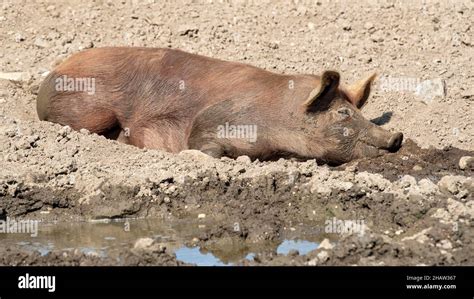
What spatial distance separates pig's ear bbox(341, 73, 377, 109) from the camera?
1373 centimetres

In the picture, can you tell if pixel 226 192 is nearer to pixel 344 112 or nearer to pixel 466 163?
pixel 344 112

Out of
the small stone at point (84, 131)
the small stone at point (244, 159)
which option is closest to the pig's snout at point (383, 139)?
the small stone at point (244, 159)

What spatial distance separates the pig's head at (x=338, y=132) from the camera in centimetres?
1310

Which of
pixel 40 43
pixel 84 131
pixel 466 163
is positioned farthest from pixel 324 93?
pixel 40 43

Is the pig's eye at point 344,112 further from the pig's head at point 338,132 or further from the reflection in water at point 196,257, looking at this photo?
the reflection in water at point 196,257

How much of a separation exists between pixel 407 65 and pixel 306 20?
5.66ft

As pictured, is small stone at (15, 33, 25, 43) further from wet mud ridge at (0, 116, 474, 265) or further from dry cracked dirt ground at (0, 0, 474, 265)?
wet mud ridge at (0, 116, 474, 265)

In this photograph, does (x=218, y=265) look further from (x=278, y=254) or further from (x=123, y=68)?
(x=123, y=68)

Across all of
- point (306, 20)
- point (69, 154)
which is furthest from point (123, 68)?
point (306, 20)

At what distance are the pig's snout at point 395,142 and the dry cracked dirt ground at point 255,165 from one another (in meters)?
0.15

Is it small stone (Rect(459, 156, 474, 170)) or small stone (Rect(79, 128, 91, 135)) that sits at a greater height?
small stone (Rect(79, 128, 91, 135))

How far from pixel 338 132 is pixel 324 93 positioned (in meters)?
0.50

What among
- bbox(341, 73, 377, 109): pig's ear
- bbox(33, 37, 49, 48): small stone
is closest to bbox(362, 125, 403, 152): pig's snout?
bbox(341, 73, 377, 109): pig's ear

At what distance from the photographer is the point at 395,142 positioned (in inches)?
515
